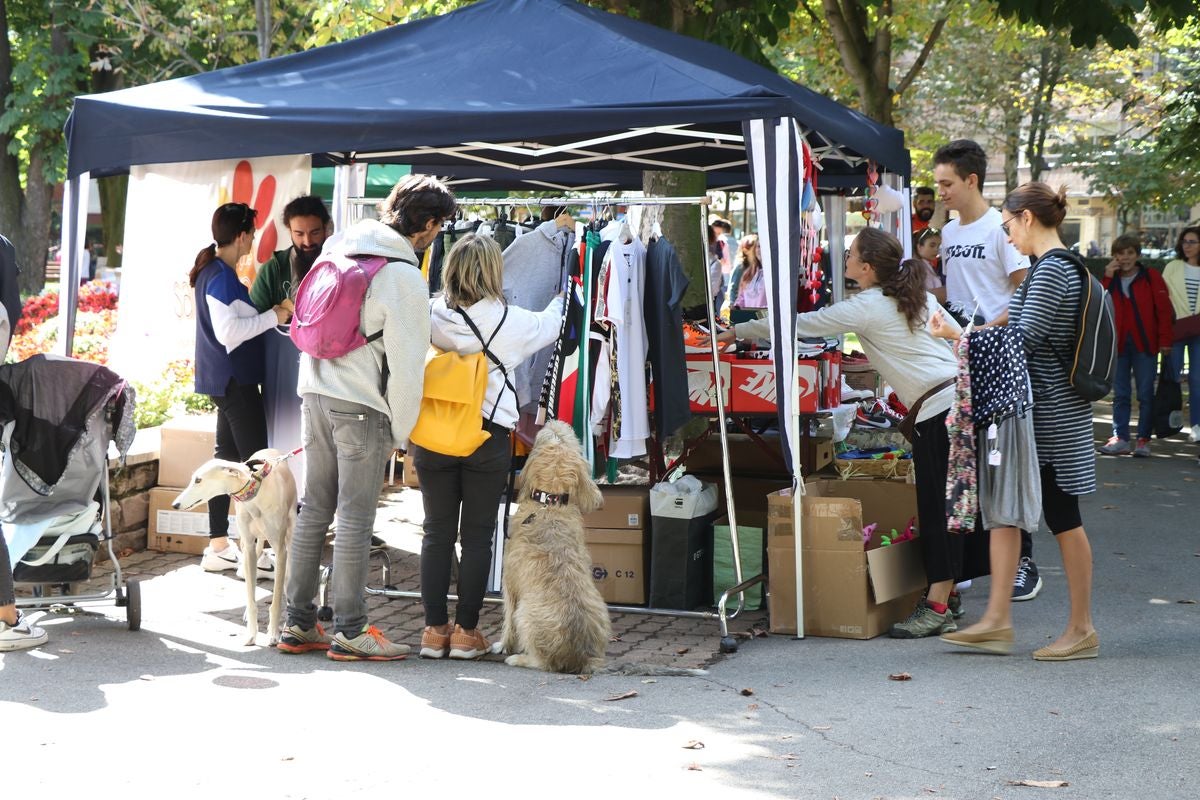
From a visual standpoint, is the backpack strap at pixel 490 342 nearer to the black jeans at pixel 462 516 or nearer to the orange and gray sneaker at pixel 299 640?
the black jeans at pixel 462 516

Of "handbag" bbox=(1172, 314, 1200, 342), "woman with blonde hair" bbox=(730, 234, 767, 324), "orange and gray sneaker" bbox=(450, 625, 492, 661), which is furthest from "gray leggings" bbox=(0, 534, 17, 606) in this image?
"handbag" bbox=(1172, 314, 1200, 342)

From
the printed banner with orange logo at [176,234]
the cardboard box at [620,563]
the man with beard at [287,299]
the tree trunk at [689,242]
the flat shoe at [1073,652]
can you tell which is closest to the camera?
the flat shoe at [1073,652]

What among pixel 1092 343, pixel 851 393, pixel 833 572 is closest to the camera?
pixel 1092 343

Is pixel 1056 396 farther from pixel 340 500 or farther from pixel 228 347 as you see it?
pixel 228 347

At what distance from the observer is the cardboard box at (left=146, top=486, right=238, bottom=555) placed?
25.2 ft

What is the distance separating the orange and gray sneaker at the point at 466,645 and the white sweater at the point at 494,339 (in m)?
0.93

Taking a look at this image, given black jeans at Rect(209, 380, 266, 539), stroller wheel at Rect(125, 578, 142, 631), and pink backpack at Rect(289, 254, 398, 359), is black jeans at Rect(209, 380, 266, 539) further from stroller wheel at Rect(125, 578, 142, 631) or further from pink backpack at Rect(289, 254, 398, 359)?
pink backpack at Rect(289, 254, 398, 359)

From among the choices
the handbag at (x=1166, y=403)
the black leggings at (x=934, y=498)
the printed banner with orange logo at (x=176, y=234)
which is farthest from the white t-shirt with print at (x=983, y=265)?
the handbag at (x=1166, y=403)

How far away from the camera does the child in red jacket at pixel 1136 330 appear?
11703mm

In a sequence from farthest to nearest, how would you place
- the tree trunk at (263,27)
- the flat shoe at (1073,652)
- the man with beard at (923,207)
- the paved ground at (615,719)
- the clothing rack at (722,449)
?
the tree trunk at (263,27) → the man with beard at (923,207) → the clothing rack at (722,449) → the flat shoe at (1073,652) → the paved ground at (615,719)

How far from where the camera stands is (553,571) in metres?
5.55

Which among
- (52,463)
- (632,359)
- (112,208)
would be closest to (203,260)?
(52,463)

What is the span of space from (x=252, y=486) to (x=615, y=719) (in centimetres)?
194

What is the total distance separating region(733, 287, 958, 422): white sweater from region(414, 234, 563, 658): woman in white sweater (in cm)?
140
